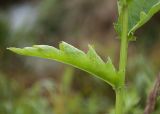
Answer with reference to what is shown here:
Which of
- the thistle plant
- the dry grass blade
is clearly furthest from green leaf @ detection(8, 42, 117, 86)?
the dry grass blade

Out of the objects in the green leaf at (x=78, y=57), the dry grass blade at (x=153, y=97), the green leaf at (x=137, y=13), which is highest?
the green leaf at (x=137, y=13)

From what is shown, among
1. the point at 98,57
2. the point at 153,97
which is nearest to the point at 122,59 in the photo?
the point at 98,57

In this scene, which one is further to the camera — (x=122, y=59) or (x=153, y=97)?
(x=153, y=97)

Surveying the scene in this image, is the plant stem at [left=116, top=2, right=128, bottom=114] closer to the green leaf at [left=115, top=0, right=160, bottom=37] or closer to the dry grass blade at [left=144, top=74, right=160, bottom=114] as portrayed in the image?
the green leaf at [left=115, top=0, right=160, bottom=37]

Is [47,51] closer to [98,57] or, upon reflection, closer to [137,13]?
[98,57]

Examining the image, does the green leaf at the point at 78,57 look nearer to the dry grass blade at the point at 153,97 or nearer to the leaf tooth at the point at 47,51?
the leaf tooth at the point at 47,51

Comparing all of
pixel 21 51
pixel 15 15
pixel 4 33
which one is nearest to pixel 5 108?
pixel 21 51

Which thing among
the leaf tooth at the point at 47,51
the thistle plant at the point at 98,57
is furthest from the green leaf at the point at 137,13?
the leaf tooth at the point at 47,51

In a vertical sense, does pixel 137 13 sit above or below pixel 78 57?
above

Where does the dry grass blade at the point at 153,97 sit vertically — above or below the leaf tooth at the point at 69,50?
below
